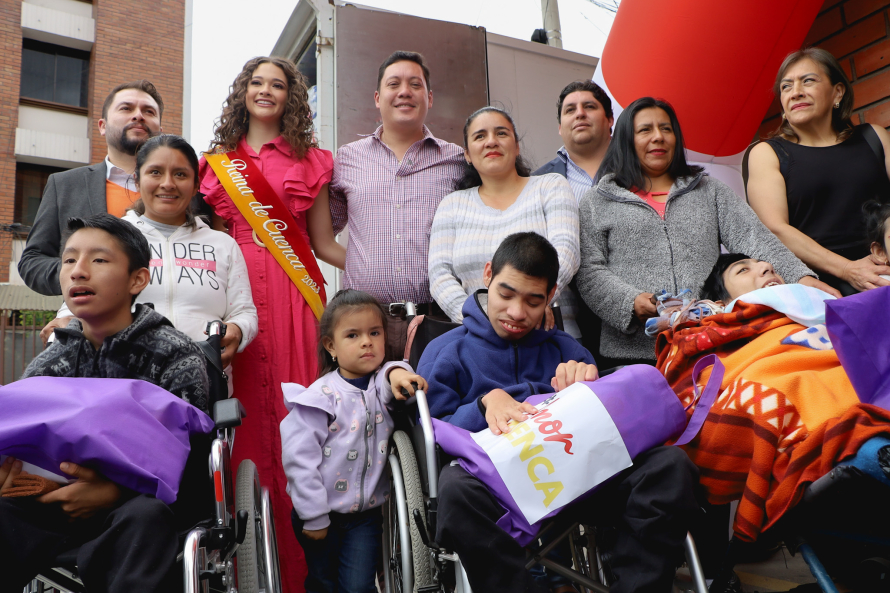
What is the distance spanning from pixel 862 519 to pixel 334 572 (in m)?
1.63

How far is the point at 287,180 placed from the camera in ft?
9.67

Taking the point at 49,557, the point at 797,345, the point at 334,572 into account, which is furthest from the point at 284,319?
the point at 797,345

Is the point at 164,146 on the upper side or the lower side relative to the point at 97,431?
upper

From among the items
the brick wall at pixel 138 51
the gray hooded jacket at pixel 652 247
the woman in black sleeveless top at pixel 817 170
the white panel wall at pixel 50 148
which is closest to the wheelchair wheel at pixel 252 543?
the gray hooded jacket at pixel 652 247

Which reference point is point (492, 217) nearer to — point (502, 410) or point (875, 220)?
point (502, 410)

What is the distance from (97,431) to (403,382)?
868 millimetres

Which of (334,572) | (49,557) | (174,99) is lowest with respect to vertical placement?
(334,572)

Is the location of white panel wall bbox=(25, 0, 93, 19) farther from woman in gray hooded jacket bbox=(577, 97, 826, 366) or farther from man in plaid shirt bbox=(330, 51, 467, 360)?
woman in gray hooded jacket bbox=(577, 97, 826, 366)

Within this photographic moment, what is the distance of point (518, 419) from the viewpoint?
178 centimetres

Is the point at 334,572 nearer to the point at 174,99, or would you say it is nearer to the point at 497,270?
the point at 497,270

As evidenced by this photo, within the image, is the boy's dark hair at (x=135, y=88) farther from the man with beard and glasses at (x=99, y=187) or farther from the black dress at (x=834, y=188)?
the black dress at (x=834, y=188)

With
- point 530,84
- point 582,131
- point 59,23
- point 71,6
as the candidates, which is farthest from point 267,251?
point 71,6

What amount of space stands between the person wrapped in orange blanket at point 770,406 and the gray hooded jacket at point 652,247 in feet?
1.49

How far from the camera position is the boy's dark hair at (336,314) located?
8.05ft
